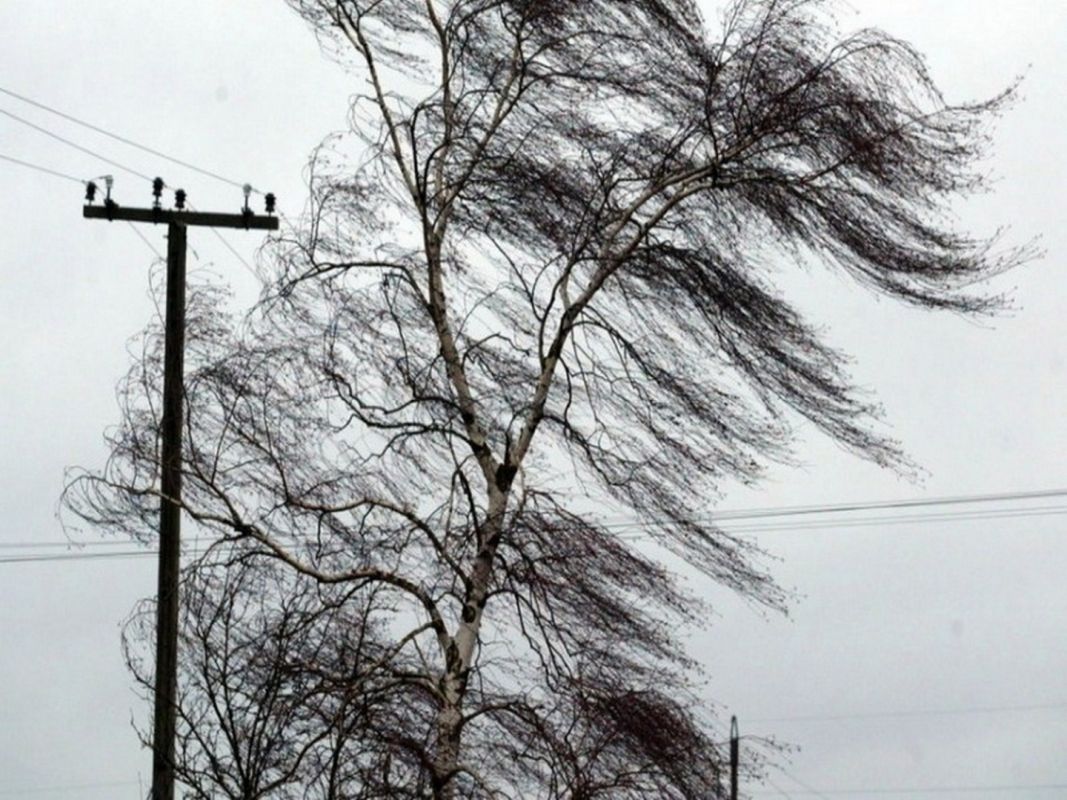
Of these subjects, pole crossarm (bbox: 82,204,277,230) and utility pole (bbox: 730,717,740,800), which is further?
pole crossarm (bbox: 82,204,277,230)

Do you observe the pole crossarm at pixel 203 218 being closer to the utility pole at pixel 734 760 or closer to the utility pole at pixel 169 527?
the utility pole at pixel 169 527

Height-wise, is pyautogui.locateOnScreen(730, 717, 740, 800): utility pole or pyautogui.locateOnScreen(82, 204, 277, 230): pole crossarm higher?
pyautogui.locateOnScreen(82, 204, 277, 230): pole crossarm

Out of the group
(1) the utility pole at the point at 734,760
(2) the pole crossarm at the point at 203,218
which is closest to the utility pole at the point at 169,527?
(2) the pole crossarm at the point at 203,218

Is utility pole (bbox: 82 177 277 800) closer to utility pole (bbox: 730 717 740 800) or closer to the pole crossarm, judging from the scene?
the pole crossarm

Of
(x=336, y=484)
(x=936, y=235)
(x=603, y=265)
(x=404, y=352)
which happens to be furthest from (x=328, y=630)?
(x=936, y=235)

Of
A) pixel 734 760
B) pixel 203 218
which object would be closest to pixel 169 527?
pixel 203 218

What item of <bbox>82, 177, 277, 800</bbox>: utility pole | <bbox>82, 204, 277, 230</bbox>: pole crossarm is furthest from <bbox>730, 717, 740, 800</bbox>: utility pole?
<bbox>82, 204, 277, 230</bbox>: pole crossarm

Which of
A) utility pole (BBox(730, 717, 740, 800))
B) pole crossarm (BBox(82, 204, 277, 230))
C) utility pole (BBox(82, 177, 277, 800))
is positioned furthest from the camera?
pole crossarm (BBox(82, 204, 277, 230))

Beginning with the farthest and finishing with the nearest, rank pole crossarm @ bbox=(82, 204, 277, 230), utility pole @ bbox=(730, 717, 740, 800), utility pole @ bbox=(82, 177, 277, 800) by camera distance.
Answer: pole crossarm @ bbox=(82, 204, 277, 230) → utility pole @ bbox=(82, 177, 277, 800) → utility pole @ bbox=(730, 717, 740, 800)

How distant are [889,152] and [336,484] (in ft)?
13.7

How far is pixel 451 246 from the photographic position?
15.1 meters

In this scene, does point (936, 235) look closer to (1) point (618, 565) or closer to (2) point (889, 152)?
(2) point (889, 152)

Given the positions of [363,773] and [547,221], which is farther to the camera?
[547,221]

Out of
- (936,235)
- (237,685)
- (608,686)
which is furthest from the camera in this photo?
(237,685)
